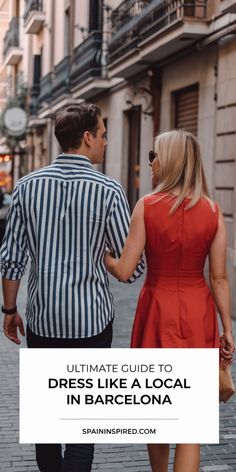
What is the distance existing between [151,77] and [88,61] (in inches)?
195

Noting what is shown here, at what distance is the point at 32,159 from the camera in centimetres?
3419

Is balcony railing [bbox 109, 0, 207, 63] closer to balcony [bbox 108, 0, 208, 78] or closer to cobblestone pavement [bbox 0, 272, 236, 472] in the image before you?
balcony [bbox 108, 0, 208, 78]

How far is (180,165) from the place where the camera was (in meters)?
3.35

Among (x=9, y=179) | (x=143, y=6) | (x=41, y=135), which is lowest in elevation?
(x=9, y=179)

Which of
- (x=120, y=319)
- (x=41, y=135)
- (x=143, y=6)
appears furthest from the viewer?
(x=41, y=135)

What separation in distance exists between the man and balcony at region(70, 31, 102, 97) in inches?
626

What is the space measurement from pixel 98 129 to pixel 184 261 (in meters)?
0.69

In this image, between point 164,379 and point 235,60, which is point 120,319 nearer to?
point 235,60

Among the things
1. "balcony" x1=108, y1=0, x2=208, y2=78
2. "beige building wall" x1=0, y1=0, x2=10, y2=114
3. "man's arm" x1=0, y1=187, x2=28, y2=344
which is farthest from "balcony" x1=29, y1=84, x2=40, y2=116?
"man's arm" x1=0, y1=187, x2=28, y2=344

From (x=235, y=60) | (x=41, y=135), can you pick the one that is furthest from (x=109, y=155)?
(x=41, y=135)

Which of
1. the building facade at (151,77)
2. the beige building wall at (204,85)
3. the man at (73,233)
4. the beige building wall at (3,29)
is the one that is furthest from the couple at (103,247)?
the beige building wall at (3,29)

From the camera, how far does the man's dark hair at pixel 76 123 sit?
329 centimetres

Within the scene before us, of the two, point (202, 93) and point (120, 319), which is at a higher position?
point (202, 93)

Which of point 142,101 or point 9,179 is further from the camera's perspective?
point 9,179
